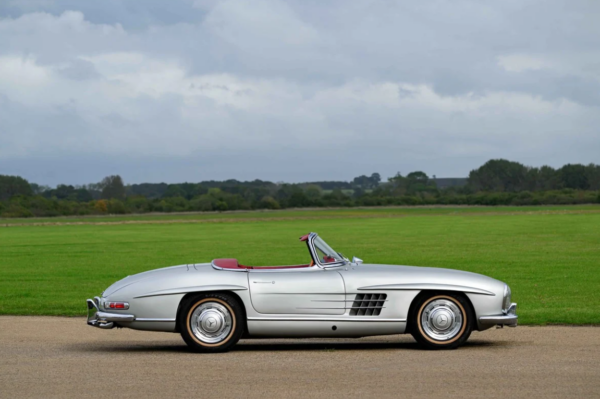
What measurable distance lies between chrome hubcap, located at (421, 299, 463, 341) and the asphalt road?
225 millimetres

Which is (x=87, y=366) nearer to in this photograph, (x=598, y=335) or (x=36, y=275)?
(x=598, y=335)

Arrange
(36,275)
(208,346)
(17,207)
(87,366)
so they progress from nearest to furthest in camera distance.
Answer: (87,366) → (208,346) → (36,275) → (17,207)

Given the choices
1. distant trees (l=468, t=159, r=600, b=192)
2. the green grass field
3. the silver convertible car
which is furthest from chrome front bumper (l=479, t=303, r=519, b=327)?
distant trees (l=468, t=159, r=600, b=192)

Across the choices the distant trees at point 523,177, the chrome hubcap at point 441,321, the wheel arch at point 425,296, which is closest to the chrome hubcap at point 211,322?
the wheel arch at point 425,296

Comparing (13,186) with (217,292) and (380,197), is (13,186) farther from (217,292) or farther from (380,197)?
(217,292)

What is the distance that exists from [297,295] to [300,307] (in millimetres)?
137

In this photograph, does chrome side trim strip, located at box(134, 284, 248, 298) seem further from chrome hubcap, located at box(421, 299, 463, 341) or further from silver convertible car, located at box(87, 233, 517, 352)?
chrome hubcap, located at box(421, 299, 463, 341)

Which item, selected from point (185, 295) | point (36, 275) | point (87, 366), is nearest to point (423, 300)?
point (185, 295)

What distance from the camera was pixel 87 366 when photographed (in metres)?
8.23

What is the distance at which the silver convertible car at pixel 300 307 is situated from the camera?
9023 mm

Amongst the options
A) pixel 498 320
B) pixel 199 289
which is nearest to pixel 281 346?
pixel 199 289

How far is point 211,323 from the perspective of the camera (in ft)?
29.5

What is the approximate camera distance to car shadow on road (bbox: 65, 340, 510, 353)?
30.8ft

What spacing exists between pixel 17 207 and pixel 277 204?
48.6m
